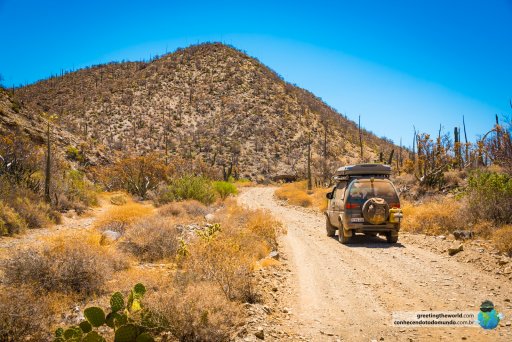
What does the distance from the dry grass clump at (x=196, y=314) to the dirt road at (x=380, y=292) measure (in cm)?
94

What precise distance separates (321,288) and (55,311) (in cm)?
420

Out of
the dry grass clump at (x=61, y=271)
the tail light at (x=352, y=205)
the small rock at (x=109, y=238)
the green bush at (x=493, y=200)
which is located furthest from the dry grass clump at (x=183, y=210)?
the green bush at (x=493, y=200)

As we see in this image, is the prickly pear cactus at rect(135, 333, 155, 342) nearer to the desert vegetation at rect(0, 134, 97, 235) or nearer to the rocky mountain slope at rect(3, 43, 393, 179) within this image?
the desert vegetation at rect(0, 134, 97, 235)

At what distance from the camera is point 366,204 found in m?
9.46

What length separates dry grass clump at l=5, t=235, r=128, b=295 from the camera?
5383 millimetres

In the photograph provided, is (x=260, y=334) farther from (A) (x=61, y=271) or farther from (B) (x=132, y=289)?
(A) (x=61, y=271)

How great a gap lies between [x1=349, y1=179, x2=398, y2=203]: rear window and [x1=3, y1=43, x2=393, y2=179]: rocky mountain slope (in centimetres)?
3130

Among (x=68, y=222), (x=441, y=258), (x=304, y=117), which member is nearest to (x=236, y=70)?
(x=304, y=117)

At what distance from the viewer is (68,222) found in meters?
13.7

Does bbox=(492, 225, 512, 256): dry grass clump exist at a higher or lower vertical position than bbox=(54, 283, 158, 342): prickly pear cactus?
higher

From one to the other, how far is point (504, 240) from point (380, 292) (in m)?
3.91

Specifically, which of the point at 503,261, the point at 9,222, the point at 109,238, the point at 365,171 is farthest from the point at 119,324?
the point at 9,222

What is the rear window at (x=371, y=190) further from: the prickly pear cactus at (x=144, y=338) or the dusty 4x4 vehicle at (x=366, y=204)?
the prickly pear cactus at (x=144, y=338)

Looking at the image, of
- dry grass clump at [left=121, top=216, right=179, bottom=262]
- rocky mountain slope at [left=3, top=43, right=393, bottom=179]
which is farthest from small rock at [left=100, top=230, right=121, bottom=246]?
rocky mountain slope at [left=3, top=43, right=393, bottom=179]
